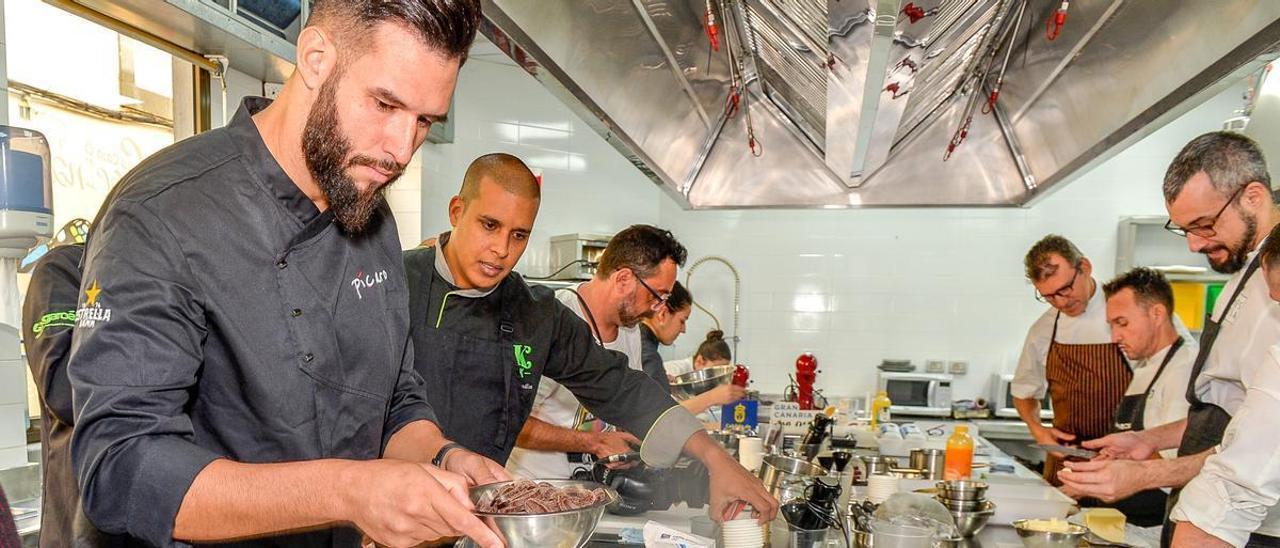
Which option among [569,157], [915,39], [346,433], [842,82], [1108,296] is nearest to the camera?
[346,433]

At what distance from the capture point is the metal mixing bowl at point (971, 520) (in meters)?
2.25

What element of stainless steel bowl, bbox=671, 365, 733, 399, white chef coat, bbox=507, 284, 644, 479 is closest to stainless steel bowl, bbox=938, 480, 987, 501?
white chef coat, bbox=507, 284, 644, 479

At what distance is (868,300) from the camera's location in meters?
6.70

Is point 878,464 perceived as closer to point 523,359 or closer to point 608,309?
point 608,309

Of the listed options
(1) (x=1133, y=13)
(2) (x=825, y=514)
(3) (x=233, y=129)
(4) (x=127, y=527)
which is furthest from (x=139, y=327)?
(1) (x=1133, y=13)

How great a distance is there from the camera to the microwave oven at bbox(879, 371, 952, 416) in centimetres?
607

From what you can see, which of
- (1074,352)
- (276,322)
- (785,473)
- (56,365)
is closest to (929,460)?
(785,473)

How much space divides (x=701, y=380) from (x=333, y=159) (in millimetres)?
3259

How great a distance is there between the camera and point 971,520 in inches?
89.0

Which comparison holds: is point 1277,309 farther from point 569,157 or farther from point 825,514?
point 569,157

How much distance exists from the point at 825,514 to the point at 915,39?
1.04m

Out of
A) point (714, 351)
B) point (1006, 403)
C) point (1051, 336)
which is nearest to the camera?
point (1051, 336)

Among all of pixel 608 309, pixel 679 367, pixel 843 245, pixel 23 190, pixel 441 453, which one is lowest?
pixel 679 367

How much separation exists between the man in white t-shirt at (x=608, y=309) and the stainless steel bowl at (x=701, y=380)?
42.0 inches
